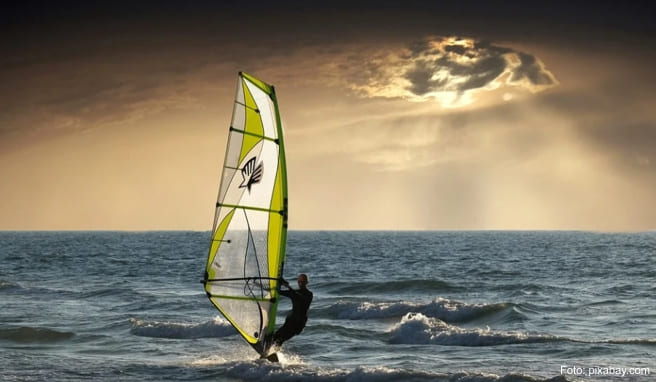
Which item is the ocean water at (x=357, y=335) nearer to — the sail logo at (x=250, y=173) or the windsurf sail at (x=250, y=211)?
the windsurf sail at (x=250, y=211)

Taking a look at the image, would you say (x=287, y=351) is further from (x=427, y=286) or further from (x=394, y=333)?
(x=427, y=286)

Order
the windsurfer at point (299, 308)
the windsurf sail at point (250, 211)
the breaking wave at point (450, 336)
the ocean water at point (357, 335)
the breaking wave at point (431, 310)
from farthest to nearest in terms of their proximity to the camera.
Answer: the breaking wave at point (431, 310), the breaking wave at point (450, 336), the ocean water at point (357, 335), the windsurfer at point (299, 308), the windsurf sail at point (250, 211)

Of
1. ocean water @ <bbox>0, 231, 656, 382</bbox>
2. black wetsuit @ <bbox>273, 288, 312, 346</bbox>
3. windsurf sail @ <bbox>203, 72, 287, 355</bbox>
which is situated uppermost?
windsurf sail @ <bbox>203, 72, 287, 355</bbox>

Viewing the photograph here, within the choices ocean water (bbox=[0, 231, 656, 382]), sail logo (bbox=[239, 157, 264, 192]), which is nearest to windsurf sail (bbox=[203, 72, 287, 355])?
sail logo (bbox=[239, 157, 264, 192])

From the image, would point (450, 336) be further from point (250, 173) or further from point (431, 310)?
point (250, 173)

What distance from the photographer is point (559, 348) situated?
22469 mm

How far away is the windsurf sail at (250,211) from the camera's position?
619 inches

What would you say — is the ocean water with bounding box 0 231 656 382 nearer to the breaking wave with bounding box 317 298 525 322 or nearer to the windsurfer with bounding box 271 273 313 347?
the breaking wave with bounding box 317 298 525 322

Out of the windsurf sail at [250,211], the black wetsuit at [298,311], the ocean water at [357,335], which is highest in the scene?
the windsurf sail at [250,211]

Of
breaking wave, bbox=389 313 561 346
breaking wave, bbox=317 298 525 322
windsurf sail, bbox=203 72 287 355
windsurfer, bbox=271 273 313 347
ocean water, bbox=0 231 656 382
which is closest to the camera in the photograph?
windsurf sail, bbox=203 72 287 355

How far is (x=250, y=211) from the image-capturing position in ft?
52.4

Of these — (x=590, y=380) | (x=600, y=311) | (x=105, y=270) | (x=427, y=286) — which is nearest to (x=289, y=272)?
(x=105, y=270)

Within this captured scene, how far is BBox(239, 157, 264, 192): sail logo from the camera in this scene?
15.8 meters

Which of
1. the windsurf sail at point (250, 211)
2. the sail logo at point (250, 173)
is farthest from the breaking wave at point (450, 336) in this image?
the sail logo at point (250, 173)
